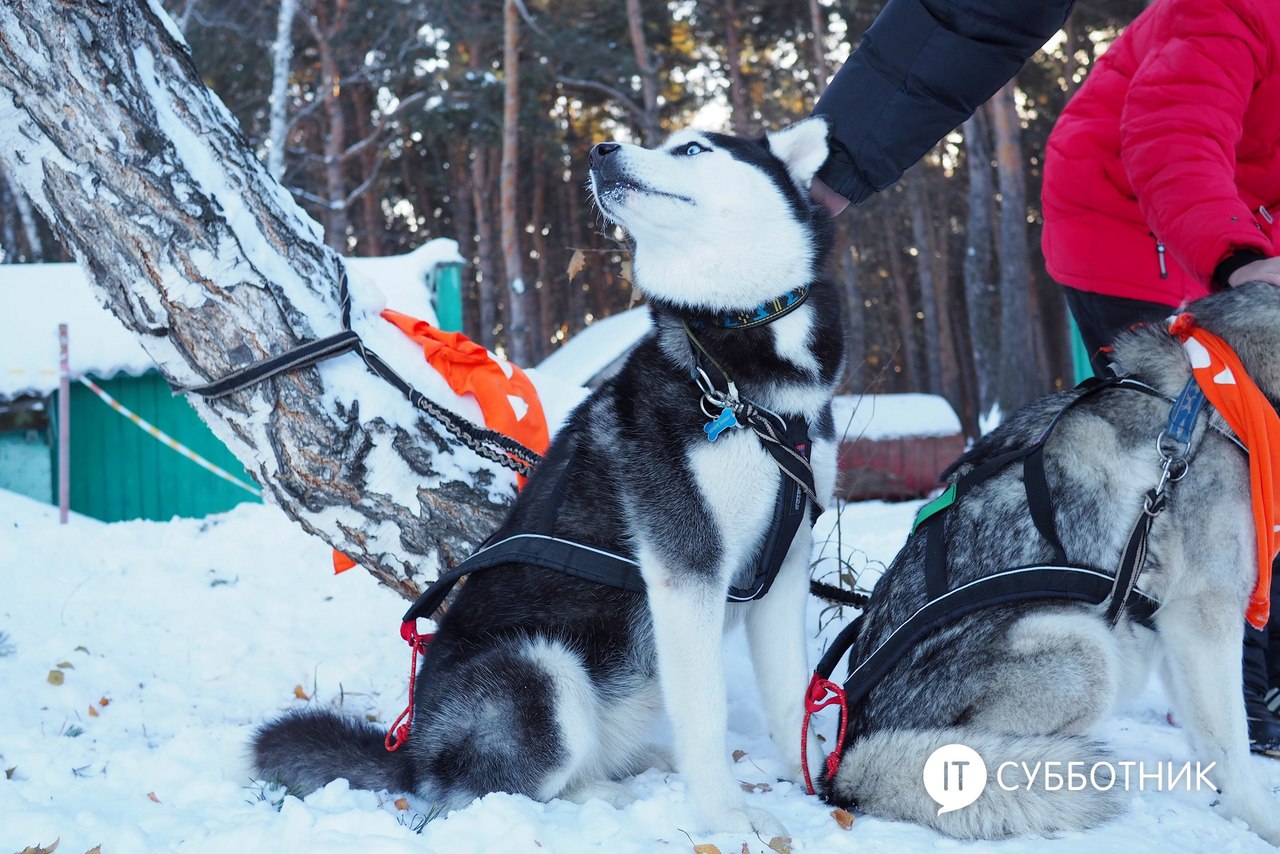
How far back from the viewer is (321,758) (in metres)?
2.31

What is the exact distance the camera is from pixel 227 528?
6.36 metres

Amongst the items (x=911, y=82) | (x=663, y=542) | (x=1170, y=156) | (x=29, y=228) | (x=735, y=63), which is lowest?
(x=663, y=542)

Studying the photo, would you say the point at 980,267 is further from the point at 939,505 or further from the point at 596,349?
the point at 939,505

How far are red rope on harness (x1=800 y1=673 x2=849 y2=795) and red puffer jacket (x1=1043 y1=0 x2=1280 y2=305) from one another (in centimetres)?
146

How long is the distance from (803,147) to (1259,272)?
3.82 feet

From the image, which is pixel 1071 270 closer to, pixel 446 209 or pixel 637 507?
pixel 637 507

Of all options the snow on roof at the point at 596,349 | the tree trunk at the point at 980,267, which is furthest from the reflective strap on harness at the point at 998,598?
the tree trunk at the point at 980,267

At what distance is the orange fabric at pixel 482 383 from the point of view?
10.5ft

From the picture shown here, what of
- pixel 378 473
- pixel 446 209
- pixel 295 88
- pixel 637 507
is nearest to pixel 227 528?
pixel 378 473

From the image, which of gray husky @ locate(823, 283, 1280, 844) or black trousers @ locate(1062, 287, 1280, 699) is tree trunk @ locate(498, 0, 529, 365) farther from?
gray husky @ locate(823, 283, 1280, 844)

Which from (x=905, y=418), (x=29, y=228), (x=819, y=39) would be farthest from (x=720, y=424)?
(x=29, y=228)

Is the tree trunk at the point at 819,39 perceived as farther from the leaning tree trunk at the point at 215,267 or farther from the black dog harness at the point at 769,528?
the black dog harness at the point at 769,528

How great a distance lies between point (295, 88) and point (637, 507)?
19185mm

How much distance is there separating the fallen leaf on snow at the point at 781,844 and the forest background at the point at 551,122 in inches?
425
